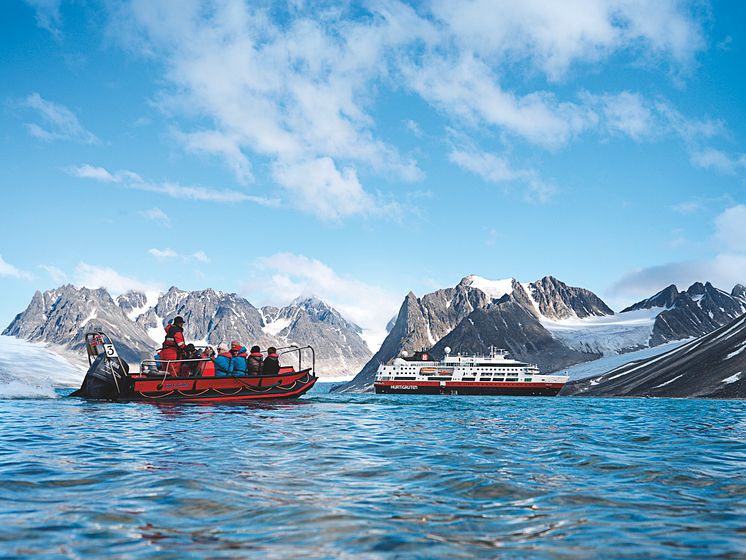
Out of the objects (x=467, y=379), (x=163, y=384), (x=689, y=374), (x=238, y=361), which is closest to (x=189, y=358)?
(x=163, y=384)

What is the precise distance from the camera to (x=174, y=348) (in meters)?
37.3

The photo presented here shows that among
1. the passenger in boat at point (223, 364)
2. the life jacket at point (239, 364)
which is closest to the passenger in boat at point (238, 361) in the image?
the life jacket at point (239, 364)

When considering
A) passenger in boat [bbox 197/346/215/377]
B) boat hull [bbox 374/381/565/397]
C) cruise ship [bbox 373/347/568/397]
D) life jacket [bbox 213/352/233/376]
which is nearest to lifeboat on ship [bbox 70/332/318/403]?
passenger in boat [bbox 197/346/215/377]

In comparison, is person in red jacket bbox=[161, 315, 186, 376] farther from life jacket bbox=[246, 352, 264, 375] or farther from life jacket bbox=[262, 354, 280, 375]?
life jacket bbox=[262, 354, 280, 375]

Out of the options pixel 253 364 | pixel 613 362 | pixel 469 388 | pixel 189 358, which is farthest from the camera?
pixel 613 362

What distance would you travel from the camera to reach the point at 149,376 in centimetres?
3725

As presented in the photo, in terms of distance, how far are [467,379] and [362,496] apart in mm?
106556

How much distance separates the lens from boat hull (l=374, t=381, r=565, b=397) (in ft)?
365

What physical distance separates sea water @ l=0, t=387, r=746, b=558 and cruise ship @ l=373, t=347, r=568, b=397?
9490cm

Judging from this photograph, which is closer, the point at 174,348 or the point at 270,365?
the point at 174,348

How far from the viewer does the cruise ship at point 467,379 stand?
112 m

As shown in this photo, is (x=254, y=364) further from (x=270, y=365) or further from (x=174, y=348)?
(x=174, y=348)

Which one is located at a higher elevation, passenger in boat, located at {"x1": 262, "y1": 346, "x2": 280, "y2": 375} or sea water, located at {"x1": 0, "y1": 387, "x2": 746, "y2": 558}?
passenger in boat, located at {"x1": 262, "y1": 346, "x2": 280, "y2": 375}

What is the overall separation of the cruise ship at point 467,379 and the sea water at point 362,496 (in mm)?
94899
